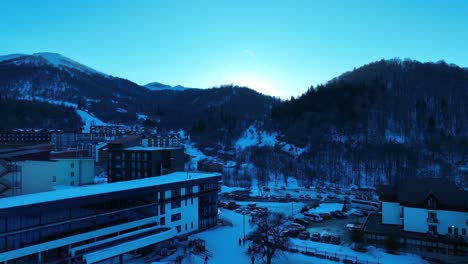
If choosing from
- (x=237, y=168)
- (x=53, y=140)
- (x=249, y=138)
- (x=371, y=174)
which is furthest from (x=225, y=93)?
(x=371, y=174)

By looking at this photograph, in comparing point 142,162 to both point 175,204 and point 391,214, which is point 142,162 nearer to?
point 175,204

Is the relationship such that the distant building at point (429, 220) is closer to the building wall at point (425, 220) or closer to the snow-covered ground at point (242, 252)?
the building wall at point (425, 220)

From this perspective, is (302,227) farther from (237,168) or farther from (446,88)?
(446,88)

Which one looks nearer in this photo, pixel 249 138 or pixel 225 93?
pixel 249 138

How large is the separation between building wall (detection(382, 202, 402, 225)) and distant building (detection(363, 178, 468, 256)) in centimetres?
19

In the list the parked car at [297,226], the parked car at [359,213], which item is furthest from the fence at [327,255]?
the parked car at [359,213]

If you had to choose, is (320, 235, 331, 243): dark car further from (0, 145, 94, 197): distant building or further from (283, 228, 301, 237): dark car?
(0, 145, 94, 197): distant building

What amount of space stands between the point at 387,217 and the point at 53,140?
86.9 metres

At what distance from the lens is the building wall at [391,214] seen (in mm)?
24656

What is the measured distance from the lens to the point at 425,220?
22.5 meters

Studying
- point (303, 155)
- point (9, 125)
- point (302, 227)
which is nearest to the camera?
point (302, 227)

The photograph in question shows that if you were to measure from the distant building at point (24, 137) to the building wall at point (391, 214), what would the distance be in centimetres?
8744

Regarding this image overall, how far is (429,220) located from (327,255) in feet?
25.9

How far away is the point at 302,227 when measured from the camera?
27.1 m
